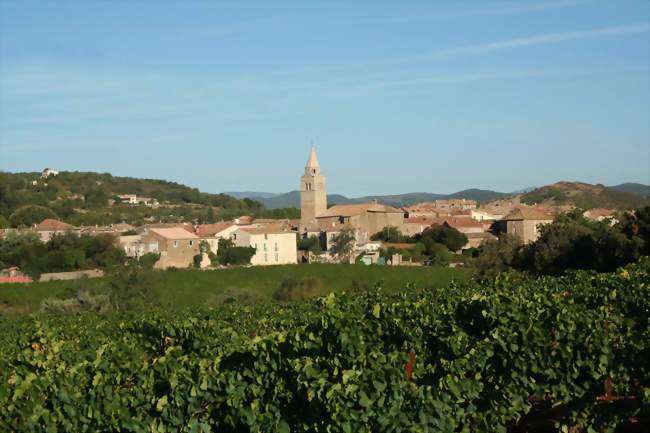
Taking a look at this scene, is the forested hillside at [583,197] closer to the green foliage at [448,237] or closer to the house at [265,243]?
A: the green foliage at [448,237]

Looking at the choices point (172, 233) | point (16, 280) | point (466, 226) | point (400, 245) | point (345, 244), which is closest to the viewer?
point (16, 280)

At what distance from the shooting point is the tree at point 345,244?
67.6 meters

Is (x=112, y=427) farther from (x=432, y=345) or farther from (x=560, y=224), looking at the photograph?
(x=560, y=224)

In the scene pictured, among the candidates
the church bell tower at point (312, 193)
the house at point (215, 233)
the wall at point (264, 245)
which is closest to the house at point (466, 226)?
the wall at point (264, 245)

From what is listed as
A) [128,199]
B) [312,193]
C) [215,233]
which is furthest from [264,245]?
[128,199]

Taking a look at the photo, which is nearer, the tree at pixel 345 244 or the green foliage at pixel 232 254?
the green foliage at pixel 232 254

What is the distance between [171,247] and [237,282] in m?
12.8

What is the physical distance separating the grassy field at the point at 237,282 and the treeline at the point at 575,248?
2.94 meters

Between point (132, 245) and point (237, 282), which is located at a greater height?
point (132, 245)

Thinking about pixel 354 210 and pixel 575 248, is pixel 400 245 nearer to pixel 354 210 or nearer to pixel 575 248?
pixel 354 210

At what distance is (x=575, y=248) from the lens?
3334 cm

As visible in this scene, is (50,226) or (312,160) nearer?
(50,226)

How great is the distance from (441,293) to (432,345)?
19.4 ft

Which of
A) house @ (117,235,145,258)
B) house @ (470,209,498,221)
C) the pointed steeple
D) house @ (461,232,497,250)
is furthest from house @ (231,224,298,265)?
house @ (470,209,498,221)
